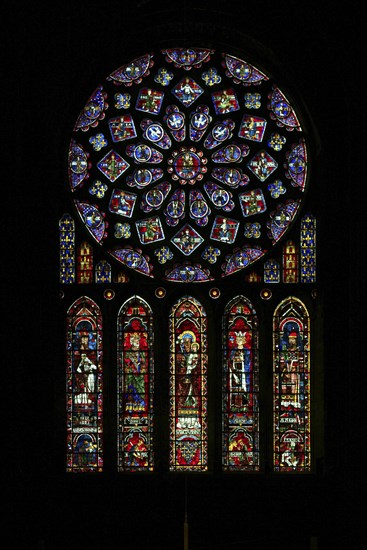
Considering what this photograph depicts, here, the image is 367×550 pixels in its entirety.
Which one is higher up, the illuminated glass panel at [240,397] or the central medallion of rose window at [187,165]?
the central medallion of rose window at [187,165]

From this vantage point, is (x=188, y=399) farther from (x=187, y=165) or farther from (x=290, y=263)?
(x=187, y=165)

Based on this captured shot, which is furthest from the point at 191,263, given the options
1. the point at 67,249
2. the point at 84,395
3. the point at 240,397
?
the point at 84,395

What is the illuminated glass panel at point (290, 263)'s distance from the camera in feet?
63.5

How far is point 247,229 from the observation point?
19.6m

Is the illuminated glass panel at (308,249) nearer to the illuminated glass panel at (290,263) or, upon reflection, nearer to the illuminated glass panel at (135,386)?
the illuminated glass panel at (290,263)

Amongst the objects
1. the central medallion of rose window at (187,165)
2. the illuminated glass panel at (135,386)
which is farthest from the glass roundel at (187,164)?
the illuminated glass panel at (135,386)

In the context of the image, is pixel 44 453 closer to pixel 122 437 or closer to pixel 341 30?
pixel 122 437

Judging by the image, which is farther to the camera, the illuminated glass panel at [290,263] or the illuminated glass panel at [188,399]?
the illuminated glass panel at [290,263]

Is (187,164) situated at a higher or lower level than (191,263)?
higher

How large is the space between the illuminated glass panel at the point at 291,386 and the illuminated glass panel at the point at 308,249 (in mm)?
402

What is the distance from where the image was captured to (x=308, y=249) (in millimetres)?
19359

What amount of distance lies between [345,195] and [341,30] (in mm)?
2282

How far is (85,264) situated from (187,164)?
2.15 metres

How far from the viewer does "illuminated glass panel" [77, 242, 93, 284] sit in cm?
1938
